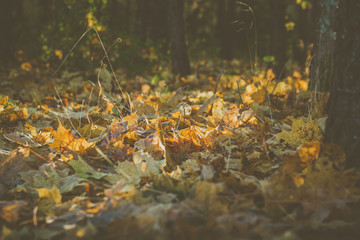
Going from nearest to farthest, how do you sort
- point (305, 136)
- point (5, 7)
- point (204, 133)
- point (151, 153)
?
1. point (151, 153)
2. point (305, 136)
3. point (204, 133)
4. point (5, 7)

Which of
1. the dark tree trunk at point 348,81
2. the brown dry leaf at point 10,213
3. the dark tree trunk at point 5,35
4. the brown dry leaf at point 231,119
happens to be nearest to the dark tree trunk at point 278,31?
the brown dry leaf at point 231,119

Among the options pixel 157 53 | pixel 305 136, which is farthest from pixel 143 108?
pixel 157 53

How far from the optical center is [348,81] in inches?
51.6

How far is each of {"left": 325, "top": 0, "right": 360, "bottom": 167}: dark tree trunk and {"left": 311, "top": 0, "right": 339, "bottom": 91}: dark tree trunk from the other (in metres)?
1.85

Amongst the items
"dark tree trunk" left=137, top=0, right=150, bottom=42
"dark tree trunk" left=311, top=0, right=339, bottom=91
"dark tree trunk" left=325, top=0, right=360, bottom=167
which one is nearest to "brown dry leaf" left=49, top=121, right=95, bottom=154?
"dark tree trunk" left=325, top=0, right=360, bottom=167

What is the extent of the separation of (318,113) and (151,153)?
52.8 inches

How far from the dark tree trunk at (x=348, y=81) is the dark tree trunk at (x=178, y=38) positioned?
4.27 metres

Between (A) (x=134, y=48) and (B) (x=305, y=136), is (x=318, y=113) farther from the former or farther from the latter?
(A) (x=134, y=48)

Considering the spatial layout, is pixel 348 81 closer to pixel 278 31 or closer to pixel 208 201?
pixel 208 201

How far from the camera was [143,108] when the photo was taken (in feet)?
7.73

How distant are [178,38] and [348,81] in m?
4.51

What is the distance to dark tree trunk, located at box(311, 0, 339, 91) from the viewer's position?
3.09 m

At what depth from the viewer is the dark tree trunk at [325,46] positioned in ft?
10.2

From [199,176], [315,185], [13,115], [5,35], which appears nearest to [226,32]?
[5,35]
